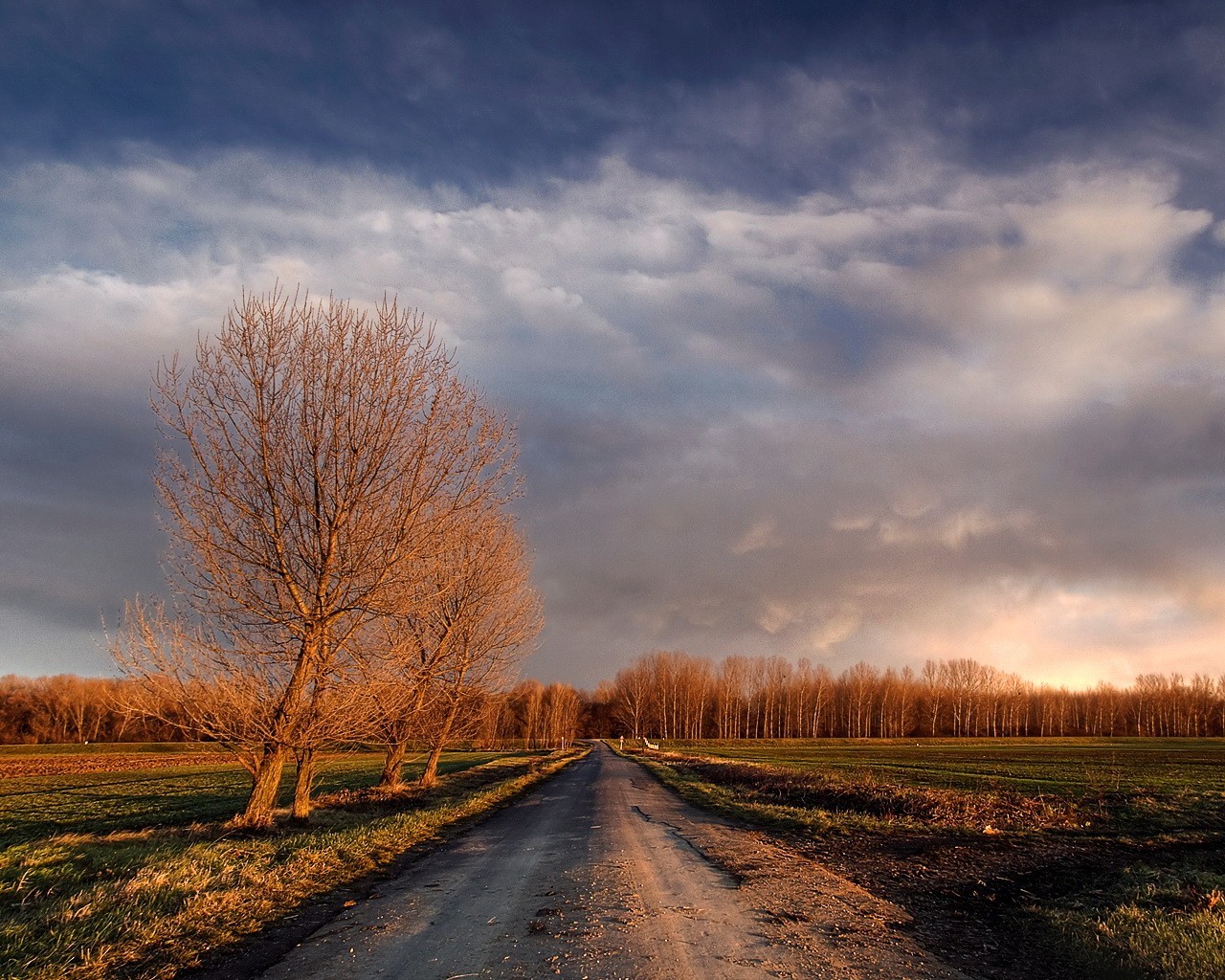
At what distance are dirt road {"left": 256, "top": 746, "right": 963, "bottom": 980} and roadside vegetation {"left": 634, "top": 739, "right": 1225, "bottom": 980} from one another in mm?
975

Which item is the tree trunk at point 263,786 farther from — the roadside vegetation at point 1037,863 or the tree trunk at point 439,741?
the tree trunk at point 439,741

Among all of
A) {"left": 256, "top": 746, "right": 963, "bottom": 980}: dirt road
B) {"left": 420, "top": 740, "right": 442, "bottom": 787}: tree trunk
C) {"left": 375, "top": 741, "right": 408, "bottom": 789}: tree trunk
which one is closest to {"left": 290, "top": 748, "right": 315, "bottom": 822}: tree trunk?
{"left": 256, "top": 746, "right": 963, "bottom": 980}: dirt road

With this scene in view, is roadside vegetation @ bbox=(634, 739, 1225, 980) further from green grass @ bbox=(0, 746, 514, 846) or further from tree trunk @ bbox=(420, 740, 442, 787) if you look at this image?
green grass @ bbox=(0, 746, 514, 846)

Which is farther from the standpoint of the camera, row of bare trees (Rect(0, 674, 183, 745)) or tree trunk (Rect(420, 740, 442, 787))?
row of bare trees (Rect(0, 674, 183, 745))

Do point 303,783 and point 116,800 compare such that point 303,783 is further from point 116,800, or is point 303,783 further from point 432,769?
point 116,800

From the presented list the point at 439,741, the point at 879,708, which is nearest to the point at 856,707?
the point at 879,708

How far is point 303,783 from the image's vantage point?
14867mm

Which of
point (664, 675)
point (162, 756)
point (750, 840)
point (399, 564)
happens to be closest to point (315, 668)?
point (399, 564)

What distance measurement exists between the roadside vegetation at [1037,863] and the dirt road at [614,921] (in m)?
0.97

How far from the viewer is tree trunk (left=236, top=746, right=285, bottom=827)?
13.5 metres

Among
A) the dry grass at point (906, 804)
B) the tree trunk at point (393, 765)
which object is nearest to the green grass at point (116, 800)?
the tree trunk at point (393, 765)

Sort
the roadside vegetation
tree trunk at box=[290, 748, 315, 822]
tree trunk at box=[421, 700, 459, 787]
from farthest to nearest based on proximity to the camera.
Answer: tree trunk at box=[421, 700, 459, 787], tree trunk at box=[290, 748, 315, 822], the roadside vegetation

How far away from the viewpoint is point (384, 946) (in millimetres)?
6914

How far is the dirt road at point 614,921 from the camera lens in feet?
20.7
